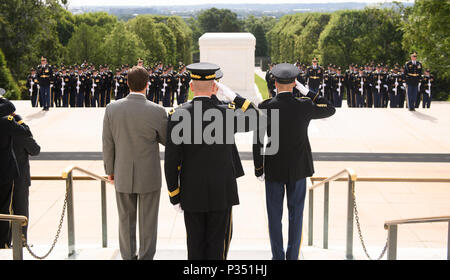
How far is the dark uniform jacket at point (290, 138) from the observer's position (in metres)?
4.52

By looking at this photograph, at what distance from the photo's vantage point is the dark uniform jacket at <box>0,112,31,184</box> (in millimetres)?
5062

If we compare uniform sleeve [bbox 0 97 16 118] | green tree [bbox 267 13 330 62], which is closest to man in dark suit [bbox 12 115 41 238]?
uniform sleeve [bbox 0 97 16 118]

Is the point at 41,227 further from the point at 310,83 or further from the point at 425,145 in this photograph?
the point at 310,83

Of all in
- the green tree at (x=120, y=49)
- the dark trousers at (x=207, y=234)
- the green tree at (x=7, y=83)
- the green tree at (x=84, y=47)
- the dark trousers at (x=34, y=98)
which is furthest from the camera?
the green tree at (x=84, y=47)

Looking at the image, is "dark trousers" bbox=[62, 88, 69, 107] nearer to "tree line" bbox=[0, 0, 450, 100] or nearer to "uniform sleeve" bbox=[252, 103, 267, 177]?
"tree line" bbox=[0, 0, 450, 100]

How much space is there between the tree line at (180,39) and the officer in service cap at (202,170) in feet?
79.8

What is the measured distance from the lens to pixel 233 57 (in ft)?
60.2

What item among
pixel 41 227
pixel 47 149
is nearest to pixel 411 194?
pixel 41 227

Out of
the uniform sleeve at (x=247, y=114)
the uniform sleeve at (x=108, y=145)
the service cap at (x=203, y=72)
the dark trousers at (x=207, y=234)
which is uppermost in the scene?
the service cap at (x=203, y=72)

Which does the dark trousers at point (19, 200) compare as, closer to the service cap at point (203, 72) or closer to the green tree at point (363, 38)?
the service cap at point (203, 72)

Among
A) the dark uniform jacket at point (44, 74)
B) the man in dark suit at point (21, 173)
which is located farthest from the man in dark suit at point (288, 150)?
the dark uniform jacket at point (44, 74)

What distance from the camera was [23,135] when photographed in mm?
5199

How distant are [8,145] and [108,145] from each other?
123cm

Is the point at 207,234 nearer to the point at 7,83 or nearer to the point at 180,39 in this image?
the point at 7,83
